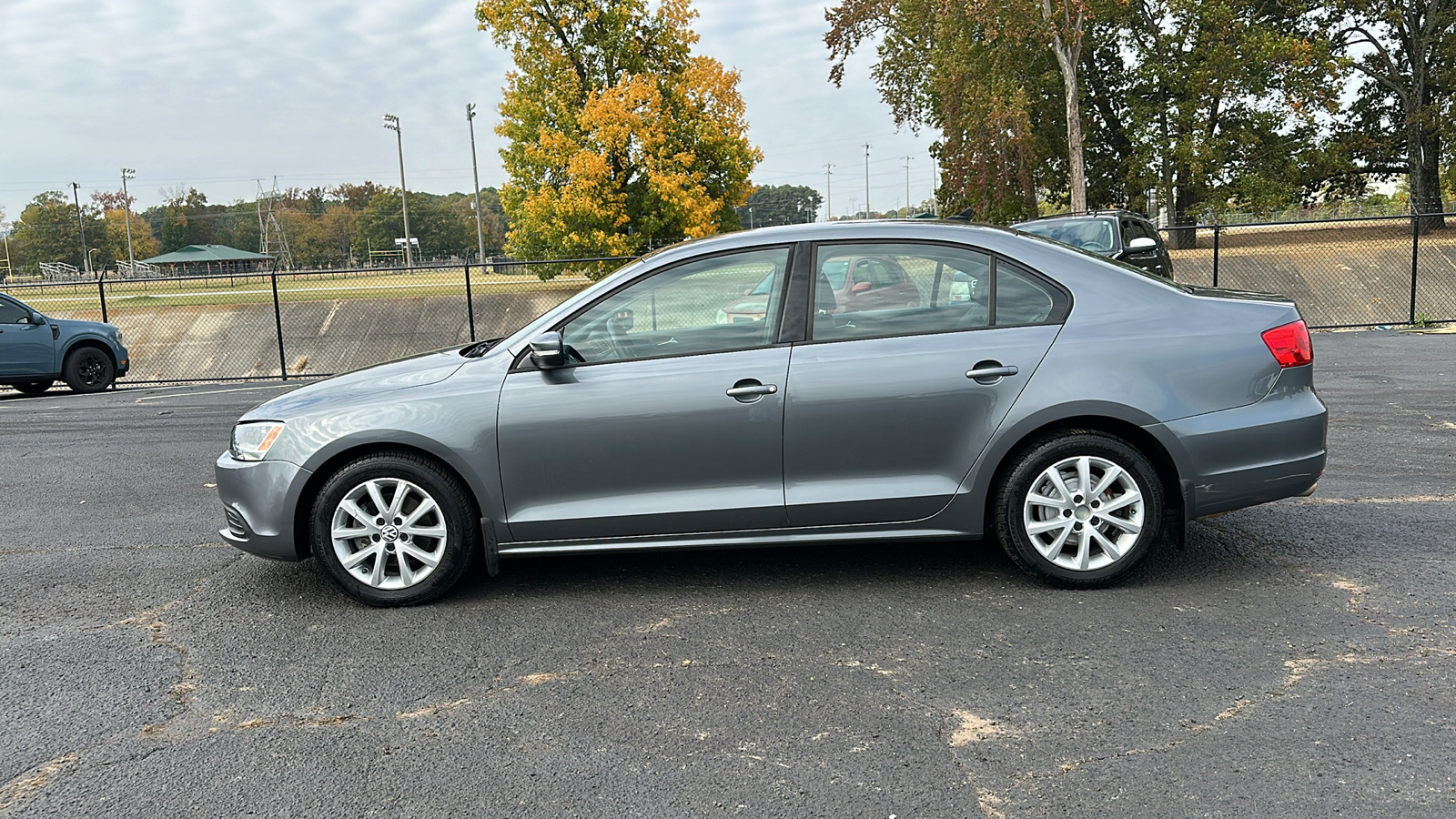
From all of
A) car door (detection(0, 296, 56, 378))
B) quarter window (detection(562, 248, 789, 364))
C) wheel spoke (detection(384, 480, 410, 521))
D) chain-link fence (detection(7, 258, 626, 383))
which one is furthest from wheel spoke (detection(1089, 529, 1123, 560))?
chain-link fence (detection(7, 258, 626, 383))

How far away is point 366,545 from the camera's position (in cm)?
472

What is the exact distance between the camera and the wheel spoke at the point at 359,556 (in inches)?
185

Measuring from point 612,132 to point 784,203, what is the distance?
113m

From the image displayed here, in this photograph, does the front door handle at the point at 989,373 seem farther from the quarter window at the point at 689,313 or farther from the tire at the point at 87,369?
the tire at the point at 87,369

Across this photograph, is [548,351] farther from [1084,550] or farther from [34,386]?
[34,386]

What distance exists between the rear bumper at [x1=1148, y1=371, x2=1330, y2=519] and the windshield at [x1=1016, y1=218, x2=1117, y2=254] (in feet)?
28.1

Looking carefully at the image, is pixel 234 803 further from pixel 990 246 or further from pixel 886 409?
pixel 990 246

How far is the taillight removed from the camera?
15.1 ft

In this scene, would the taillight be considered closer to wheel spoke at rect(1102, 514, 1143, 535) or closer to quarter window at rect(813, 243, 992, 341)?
wheel spoke at rect(1102, 514, 1143, 535)

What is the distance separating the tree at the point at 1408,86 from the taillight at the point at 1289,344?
37727mm

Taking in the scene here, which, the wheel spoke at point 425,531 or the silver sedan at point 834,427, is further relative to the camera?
the wheel spoke at point 425,531

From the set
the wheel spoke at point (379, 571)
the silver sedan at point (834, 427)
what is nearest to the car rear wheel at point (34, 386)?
the silver sedan at point (834, 427)

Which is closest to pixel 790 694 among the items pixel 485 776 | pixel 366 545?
pixel 485 776

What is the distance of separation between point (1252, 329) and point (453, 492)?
3536 mm
